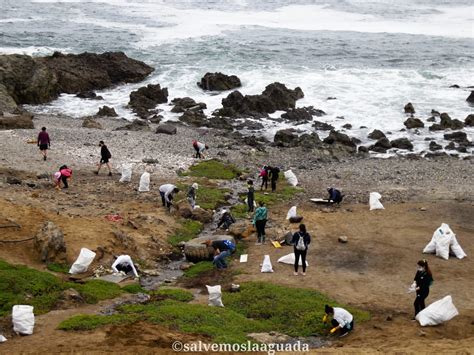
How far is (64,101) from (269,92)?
16416mm

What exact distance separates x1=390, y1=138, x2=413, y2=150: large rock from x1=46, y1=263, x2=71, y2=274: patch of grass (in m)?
27.0

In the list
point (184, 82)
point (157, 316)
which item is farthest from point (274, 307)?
point (184, 82)

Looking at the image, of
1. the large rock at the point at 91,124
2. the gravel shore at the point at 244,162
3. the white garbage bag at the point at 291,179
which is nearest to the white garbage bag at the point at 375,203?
the gravel shore at the point at 244,162

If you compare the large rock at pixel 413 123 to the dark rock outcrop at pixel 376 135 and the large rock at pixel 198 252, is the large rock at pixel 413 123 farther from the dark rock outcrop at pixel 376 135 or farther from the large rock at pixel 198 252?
the large rock at pixel 198 252

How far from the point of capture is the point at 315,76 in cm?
5834

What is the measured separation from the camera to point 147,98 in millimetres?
48000

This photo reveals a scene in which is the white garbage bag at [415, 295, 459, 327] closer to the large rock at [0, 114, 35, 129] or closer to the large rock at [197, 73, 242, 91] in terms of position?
the large rock at [0, 114, 35, 129]

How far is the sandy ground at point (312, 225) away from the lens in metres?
13.1

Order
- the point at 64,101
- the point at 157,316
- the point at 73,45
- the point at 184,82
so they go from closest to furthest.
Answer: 1. the point at 157,316
2. the point at 64,101
3. the point at 184,82
4. the point at 73,45

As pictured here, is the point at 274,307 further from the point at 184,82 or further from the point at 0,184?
the point at 184,82

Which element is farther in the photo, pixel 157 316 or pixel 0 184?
pixel 0 184

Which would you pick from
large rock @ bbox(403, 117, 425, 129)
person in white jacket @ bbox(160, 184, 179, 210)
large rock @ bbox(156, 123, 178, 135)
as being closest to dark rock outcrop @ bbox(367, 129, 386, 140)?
large rock @ bbox(403, 117, 425, 129)

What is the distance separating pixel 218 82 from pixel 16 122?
21517mm

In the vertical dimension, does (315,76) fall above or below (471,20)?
below
